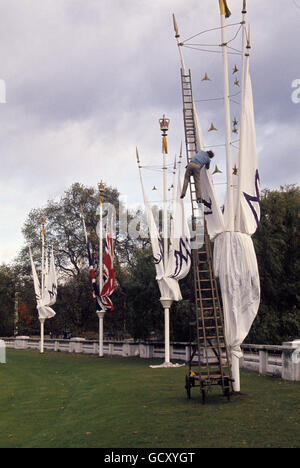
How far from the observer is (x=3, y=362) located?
3116cm

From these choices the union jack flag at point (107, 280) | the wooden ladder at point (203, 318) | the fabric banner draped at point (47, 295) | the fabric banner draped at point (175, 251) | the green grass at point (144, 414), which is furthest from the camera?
the fabric banner draped at point (47, 295)

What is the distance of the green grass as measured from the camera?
9.23 meters

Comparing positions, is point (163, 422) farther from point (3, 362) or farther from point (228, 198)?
point (3, 362)

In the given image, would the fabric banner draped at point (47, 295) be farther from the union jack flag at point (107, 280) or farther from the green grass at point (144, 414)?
the green grass at point (144, 414)

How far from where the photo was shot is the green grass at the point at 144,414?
9227 millimetres

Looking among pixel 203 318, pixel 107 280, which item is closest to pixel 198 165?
pixel 203 318

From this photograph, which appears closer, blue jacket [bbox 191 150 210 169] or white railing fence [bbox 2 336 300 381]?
blue jacket [bbox 191 150 210 169]

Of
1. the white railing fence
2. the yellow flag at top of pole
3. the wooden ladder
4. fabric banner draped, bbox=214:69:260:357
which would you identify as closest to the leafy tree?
the white railing fence

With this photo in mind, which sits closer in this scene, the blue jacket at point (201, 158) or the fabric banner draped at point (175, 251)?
the blue jacket at point (201, 158)

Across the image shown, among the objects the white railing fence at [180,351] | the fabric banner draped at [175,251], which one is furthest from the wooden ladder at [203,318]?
the fabric banner draped at [175,251]

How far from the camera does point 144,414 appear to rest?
1191 cm

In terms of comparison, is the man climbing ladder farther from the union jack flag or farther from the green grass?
the union jack flag

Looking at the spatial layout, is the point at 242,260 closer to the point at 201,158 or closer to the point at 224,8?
the point at 201,158
